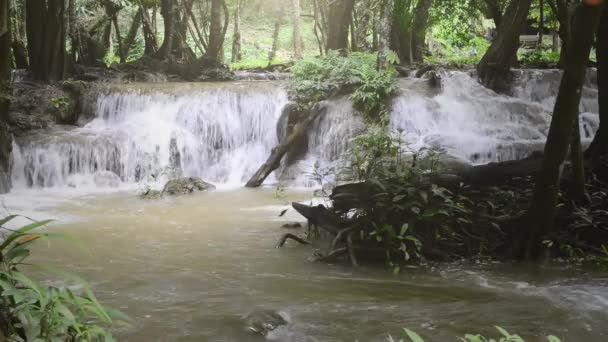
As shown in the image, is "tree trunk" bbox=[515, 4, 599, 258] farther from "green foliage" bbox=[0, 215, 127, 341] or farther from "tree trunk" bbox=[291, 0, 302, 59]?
"tree trunk" bbox=[291, 0, 302, 59]

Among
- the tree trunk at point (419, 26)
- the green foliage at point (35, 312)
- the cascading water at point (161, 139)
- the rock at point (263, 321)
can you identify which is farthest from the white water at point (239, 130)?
the green foliage at point (35, 312)

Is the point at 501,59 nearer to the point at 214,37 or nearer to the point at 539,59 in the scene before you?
the point at 539,59

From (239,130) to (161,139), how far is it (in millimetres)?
1883

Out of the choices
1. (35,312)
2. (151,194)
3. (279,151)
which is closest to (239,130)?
(279,151)

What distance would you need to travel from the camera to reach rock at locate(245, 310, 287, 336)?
13.2ft

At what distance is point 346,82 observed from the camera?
14359 millimetres

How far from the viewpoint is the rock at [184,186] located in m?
11.0

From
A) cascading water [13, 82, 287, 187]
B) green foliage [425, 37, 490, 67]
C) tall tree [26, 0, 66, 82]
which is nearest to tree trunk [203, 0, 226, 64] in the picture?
cascading water [13, 82, 287, 187]

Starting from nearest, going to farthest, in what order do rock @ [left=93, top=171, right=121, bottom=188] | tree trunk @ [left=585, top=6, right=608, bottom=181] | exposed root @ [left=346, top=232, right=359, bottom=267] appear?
exposed root @ [left=346, top=232, right=359, bottom=267] < tree trunk @ [left=585, top=6, right=608, bottom=181] < rock @ [left=93, top=171, right=121, bottom=188]

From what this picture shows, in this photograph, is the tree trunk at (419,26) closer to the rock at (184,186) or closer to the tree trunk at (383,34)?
the tree trunk at (383,34)

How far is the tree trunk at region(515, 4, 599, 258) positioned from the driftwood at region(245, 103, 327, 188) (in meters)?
7.16

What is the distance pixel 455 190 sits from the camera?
6656 millimetres

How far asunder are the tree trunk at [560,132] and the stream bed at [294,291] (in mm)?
344

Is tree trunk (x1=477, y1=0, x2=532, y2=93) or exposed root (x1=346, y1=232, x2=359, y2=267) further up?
tree trunk (x1=477, y1=0, x2=532, y2=93)
